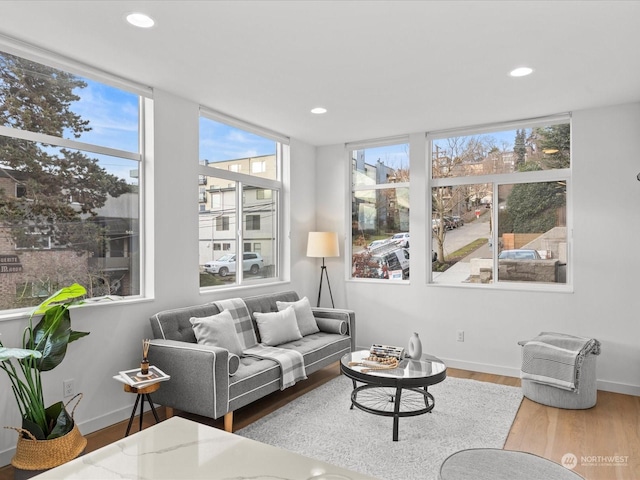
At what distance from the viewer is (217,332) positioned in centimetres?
350

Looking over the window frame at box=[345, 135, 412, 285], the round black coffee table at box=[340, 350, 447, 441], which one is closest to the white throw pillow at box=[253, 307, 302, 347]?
the round black coffee table at box=[340, 350, 447, 441]

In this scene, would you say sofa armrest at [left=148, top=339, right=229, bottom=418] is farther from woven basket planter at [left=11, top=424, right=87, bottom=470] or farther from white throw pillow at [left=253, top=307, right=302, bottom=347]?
white throw pillow at [left=253, top=307, right=302, bottom=347]

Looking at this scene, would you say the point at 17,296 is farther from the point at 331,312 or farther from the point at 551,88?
the point at 551,88

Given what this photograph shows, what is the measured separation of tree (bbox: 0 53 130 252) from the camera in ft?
9.41

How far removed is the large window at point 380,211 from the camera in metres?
5.39

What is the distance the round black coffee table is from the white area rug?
0.12 metres

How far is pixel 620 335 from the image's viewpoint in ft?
13.5

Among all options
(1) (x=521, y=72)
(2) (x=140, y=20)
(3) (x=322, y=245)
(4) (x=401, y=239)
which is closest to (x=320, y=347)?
(3) (x=322, y=245)

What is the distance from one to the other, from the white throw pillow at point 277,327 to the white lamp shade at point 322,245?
3.70 ft

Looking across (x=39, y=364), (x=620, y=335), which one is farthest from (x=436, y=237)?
(x=39, y=364)

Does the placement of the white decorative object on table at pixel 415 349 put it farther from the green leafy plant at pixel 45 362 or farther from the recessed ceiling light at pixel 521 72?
the green leafy plant at pixel 45 362

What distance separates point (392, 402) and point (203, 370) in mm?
1637

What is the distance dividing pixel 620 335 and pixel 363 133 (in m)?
3.30

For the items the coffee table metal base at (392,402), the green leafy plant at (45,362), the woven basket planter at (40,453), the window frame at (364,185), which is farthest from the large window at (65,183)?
the window frame at (364,185)
